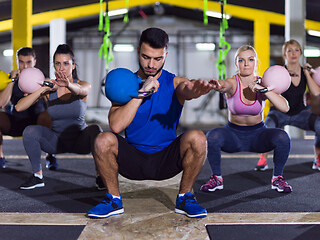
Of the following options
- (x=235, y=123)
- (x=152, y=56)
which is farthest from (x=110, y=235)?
(x=235, y=123)

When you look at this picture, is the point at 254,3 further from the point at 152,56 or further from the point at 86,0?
the point at 152,56

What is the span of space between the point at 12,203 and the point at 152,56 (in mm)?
1061

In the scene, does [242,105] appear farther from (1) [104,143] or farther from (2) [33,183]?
(2) [33,183]

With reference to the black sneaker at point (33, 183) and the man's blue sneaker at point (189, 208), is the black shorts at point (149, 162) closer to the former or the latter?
the man's blue sneaker at point (189, 208)

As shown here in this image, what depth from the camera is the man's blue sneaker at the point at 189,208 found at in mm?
1585

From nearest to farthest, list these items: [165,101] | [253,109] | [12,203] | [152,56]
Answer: [152,56]
[165,101]
[12,203]
[253,109]

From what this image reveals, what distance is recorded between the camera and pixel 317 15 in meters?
7.49

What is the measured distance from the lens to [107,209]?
1.60m

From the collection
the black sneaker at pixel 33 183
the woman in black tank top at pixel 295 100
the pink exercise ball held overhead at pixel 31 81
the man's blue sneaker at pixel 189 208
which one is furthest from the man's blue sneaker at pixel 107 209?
the woman in black tank top at pixel 295 100

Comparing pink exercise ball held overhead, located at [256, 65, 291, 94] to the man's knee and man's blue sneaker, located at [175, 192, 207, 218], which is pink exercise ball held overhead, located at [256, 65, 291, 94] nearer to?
man's blue sneaker, located at [175, 192, 207, 218]

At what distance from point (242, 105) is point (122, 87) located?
983mm

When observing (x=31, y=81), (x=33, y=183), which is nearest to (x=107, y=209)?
(x=33, y=183)

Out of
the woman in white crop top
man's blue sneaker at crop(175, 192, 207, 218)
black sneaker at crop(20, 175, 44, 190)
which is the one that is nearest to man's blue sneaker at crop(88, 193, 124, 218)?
man's blue sneaker at crop(175, 192, 207, 218)

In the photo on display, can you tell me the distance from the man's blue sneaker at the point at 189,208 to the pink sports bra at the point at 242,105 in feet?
2.66
